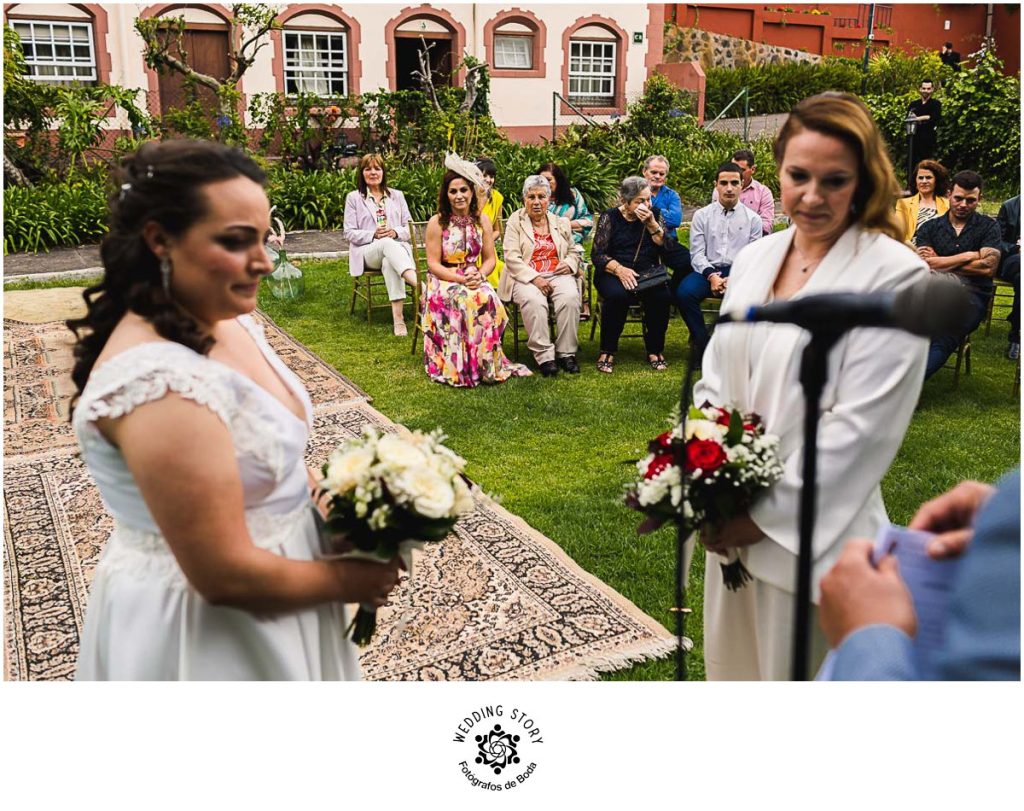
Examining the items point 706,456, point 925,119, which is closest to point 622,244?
point 706,456

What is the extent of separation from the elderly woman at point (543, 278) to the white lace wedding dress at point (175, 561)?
5689 millimetres

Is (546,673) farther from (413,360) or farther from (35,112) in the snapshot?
(35,112)

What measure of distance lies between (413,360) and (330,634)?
19.9 feet

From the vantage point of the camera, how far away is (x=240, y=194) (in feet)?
5.73

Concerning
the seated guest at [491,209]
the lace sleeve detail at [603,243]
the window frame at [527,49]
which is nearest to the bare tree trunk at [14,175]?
the seated guest at [491,209]

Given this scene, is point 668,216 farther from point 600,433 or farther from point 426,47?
point 426,47

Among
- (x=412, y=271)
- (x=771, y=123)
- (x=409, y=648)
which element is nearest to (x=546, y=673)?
(x=409, y=648)

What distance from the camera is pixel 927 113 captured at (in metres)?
13.8

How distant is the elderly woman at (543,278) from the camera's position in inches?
304

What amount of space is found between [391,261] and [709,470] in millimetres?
7147

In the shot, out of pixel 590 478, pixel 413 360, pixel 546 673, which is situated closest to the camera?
pixel 546 673

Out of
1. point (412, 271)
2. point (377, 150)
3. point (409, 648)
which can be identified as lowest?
point (409, 648)
